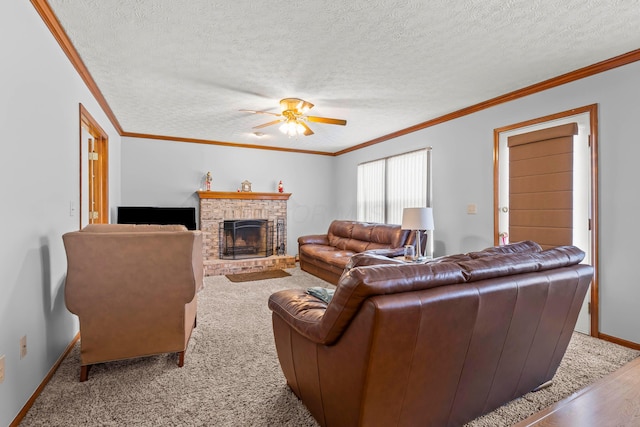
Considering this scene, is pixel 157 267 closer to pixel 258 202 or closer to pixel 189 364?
pixel 189 364

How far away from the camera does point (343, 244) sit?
18.5 ft

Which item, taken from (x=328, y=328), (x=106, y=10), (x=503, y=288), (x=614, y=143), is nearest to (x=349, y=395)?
(x=328, y=328)

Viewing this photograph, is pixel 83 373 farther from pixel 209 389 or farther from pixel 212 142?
pixel 212 142

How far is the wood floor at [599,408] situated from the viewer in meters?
1.18

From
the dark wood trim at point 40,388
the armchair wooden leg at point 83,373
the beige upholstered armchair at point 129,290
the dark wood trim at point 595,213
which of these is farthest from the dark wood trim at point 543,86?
the dark wood trim at point 40,388

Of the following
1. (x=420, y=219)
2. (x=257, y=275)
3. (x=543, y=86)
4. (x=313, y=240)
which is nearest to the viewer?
(x=543, y=86)

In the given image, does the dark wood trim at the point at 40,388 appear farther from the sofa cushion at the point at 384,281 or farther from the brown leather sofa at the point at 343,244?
the brown leather sofa at the point at 343,244

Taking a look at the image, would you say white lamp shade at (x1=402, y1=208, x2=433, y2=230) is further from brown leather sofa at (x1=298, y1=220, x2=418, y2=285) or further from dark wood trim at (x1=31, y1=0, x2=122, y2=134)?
dark wood trim at (x1=31, y1=0, x2=122, y2=134)

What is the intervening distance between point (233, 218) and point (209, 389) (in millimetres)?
4378

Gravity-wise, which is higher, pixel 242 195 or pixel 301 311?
pixel 242 195

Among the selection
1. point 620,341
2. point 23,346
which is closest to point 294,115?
point 23,346

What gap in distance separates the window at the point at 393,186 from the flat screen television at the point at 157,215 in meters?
3.26

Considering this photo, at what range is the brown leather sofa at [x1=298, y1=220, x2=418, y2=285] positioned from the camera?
15.0 feet

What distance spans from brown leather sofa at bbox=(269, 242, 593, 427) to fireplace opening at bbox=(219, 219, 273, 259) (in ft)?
14.7
